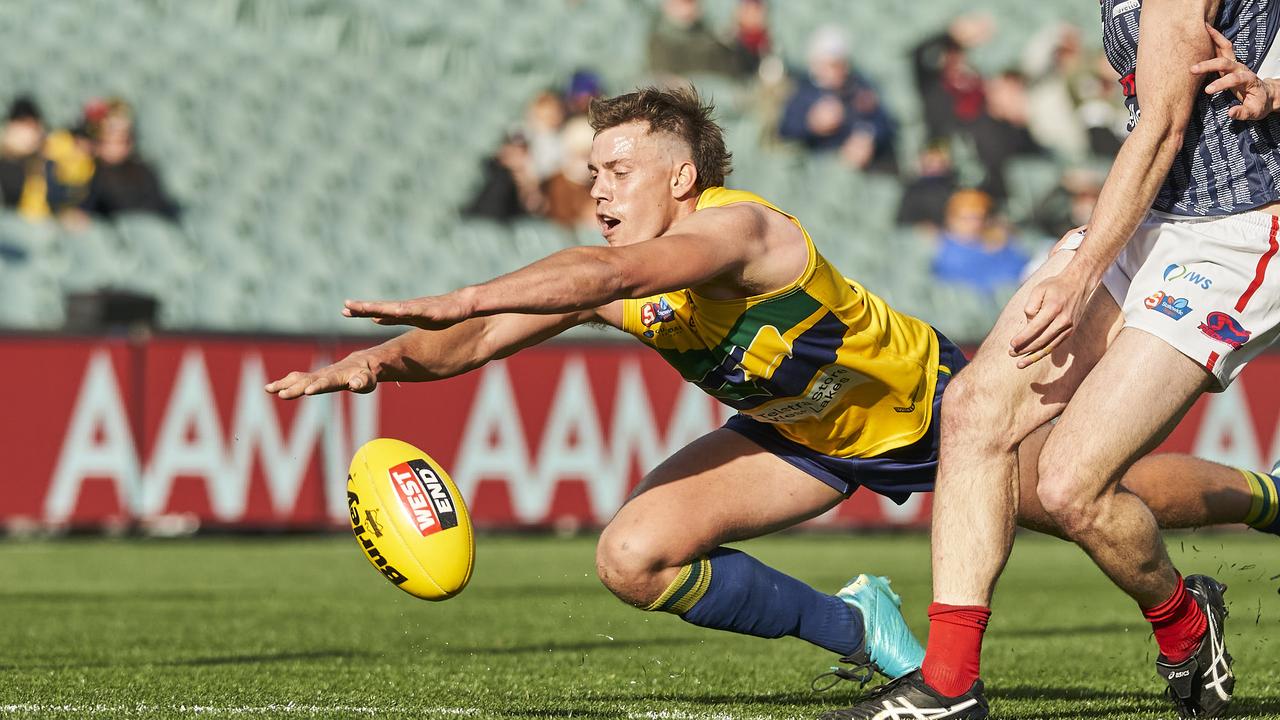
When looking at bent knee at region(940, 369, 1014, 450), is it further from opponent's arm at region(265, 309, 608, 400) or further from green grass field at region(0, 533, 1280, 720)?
opponent's arm at region(265, 309, 608, 400)

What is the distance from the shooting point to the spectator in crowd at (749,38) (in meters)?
17.5

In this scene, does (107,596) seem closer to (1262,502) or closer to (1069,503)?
(1262,502)

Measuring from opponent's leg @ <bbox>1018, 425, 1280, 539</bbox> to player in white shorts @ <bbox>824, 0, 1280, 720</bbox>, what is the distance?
0.51 m

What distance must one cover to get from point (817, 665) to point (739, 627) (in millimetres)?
1437

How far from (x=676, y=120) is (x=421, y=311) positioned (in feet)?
4.93

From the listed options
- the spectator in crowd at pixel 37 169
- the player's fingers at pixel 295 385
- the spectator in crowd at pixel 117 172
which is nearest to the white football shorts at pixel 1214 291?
the player's fingers at pixel 295 385

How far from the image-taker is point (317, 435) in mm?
12523

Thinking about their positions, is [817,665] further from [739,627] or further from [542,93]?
[542,93]

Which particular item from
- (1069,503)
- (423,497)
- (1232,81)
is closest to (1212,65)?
(1232,81)

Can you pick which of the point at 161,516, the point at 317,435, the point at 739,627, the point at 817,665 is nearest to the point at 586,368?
the point at 317,435

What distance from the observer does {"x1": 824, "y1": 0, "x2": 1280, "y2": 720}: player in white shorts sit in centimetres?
451

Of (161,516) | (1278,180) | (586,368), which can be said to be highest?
(1278,180)

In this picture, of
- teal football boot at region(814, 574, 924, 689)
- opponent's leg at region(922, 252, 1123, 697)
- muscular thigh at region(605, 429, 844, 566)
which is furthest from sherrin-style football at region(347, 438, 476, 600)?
opponent's leg at region(922, 252, 1123, 697)

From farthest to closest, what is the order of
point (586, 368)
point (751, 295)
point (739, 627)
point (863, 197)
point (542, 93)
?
point (863, 197), point (542, 93), point (586, 368), point (739, 627), point (751, 295)
